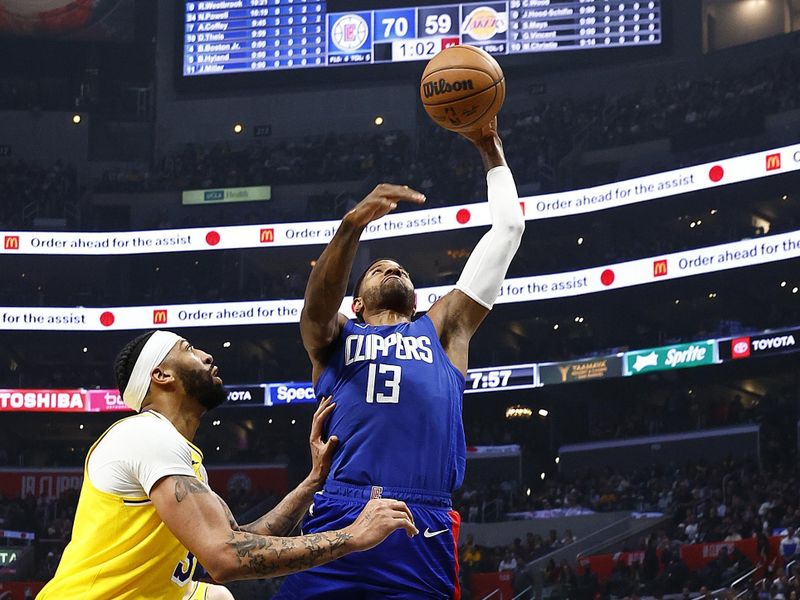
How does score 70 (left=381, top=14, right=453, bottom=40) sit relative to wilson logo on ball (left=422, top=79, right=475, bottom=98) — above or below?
above

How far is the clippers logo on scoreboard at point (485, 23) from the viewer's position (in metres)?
36.0

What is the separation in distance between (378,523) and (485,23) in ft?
111

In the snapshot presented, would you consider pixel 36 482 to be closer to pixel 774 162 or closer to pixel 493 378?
pixel 493 378

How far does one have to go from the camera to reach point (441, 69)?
5.83 metres

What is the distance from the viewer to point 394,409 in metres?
4.62

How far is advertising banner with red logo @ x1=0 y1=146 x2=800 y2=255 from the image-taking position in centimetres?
2992

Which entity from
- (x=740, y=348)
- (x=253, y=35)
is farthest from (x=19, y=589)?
(x=253, y=35)

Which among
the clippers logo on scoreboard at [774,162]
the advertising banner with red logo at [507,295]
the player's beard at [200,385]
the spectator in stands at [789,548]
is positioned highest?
the clippers logo on scoreboard at [774,162]

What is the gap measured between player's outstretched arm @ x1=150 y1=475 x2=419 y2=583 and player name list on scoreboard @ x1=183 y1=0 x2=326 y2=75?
34.7m

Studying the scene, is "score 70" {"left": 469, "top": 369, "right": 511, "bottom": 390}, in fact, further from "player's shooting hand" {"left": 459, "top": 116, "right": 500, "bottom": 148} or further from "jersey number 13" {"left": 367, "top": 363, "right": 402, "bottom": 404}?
"jersey number 13" {"left": 367, "top": 363, "right": 402, "bottom": 404}

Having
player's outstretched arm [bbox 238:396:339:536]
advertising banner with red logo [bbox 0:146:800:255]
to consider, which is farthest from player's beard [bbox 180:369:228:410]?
→ advertising banner with red logo [bbox 0:146:800:255]

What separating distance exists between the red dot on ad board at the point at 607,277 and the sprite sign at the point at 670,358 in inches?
79.7

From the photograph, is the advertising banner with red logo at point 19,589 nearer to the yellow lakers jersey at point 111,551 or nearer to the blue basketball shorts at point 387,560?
the blue basketball shorts at point 387,560

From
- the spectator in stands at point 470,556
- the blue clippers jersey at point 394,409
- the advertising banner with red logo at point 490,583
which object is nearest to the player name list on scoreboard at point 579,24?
the spectator in stands at point 470,556
